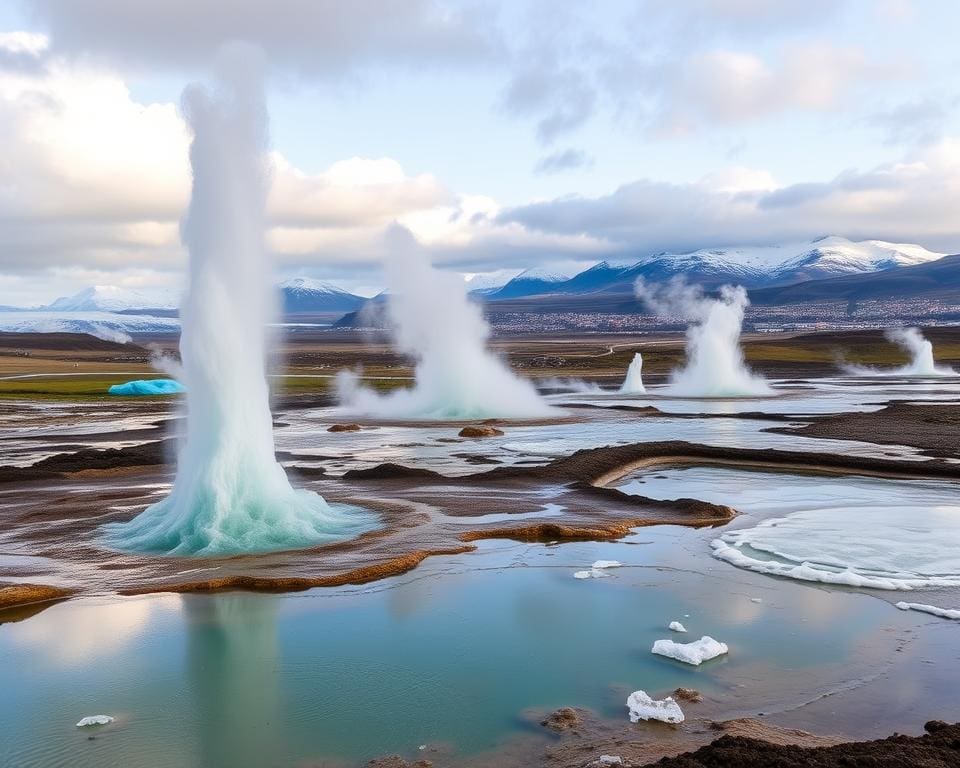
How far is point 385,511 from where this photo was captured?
2514 centimetres

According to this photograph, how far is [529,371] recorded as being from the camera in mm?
104688

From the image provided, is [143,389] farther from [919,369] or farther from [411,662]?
[919,369]

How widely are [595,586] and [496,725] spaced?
270 inches

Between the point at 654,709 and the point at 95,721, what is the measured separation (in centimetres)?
722

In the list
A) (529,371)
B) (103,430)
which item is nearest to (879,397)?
(529,371)

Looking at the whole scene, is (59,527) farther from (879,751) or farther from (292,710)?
(879,751)

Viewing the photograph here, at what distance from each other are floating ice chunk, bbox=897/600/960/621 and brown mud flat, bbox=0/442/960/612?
25.0 feet

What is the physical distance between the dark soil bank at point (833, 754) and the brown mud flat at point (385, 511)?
9.99m

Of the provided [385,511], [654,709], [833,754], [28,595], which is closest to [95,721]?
[28,595]

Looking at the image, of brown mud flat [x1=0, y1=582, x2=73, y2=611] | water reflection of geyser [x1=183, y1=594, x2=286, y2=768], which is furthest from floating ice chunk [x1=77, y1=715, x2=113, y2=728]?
brown mud flat [x1=0, y1=582, x2=73, y2=611]

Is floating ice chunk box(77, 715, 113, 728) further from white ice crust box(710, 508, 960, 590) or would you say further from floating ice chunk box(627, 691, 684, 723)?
white ice crust box(710, 508, 960, 590)

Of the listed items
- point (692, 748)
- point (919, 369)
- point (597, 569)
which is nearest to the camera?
point (692, 748)

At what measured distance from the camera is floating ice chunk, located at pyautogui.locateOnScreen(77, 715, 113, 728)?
465 inches

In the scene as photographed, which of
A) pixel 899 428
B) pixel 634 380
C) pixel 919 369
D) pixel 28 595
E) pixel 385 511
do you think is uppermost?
pixel 634 380
